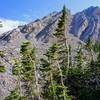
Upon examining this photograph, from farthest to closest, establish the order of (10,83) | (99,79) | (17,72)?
(10,83) < (99,79) < (17,72)

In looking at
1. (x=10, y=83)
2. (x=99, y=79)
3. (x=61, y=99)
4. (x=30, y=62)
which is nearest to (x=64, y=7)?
(x=30, y=62)

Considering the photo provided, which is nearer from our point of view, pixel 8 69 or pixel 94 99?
pixel 94 99

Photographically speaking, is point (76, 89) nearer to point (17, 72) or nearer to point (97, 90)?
point (97, 90)

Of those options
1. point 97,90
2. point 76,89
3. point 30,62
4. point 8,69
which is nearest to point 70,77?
point 76,89

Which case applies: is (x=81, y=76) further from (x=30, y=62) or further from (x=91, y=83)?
(x=30, y=62)

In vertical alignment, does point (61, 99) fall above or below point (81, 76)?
below

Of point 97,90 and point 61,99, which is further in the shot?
point 97,90

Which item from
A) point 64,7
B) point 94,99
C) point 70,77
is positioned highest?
point 64,7

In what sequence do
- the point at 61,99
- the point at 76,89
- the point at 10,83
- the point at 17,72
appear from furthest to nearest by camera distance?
the point at 10,83 → the point at 76,89 → the point at 17,72 → the point at 61,99

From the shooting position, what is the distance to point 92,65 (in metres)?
93.4

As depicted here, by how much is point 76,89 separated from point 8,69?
3103 inches

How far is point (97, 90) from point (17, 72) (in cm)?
1783

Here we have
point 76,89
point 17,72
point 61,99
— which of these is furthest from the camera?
point 76,89

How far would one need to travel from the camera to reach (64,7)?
7375 centimetres
